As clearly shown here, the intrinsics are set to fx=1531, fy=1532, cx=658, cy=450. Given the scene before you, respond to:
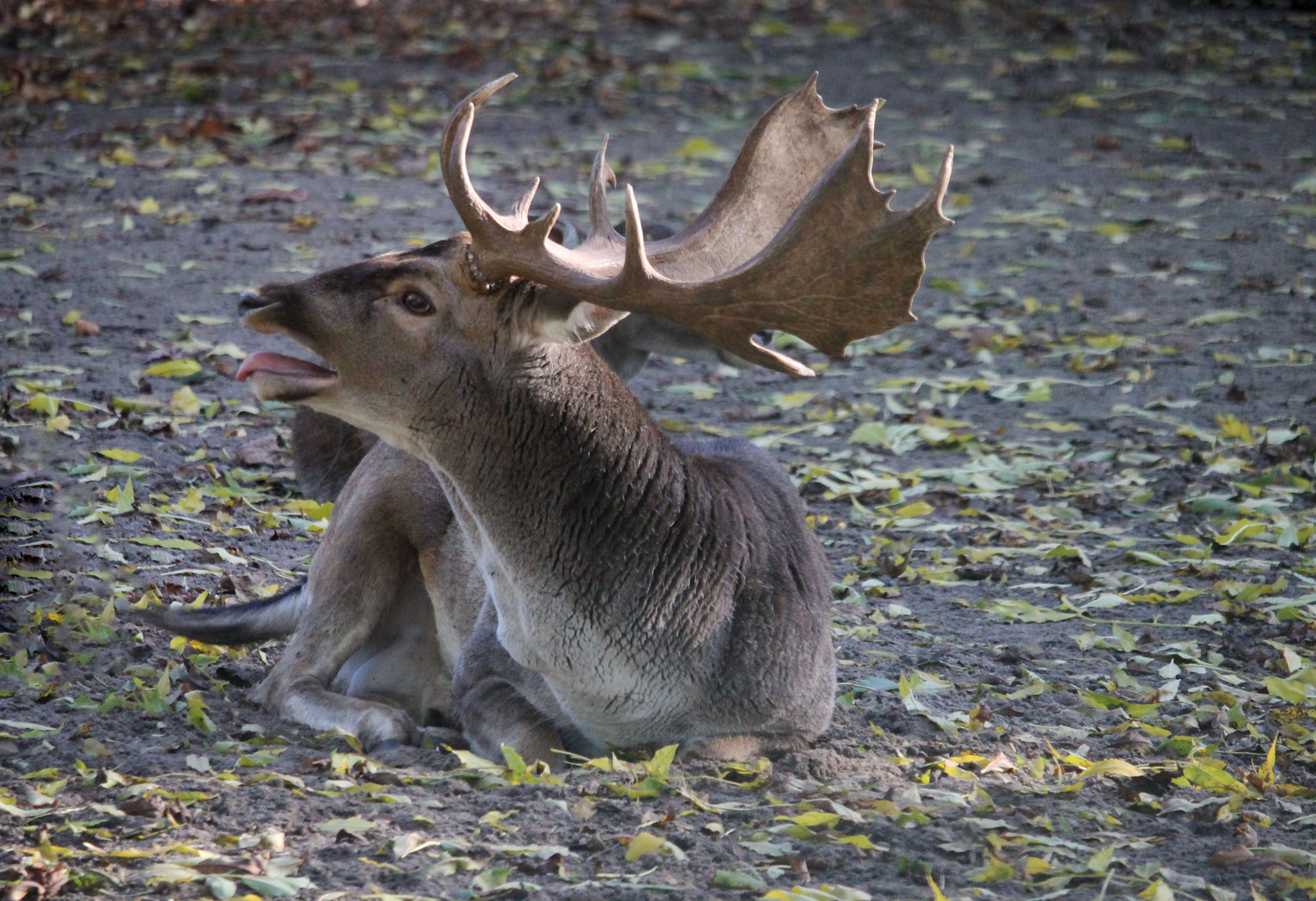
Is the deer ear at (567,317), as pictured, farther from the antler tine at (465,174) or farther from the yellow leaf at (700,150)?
the yellow leaf at (700,150)

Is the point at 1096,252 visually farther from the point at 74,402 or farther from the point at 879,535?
the point at 74,402

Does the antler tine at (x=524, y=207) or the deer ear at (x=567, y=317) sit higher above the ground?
the antler tine at (x=524, y=207)

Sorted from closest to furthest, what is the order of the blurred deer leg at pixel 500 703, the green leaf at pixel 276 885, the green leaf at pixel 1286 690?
1. the green leaf at pixel 276 885
2. the blurred deer leg at pixel 500 703
3. the green leaf at pixel 1286 690

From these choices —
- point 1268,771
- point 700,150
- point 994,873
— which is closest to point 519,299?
point 994,873

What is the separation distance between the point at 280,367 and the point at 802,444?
13.6ft

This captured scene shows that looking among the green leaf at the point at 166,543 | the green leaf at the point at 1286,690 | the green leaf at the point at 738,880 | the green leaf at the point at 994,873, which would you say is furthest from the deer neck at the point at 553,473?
the green leaf at the point at 1286,690

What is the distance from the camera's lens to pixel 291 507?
689 centimetres

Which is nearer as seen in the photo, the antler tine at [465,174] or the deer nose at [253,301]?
the antler tine at [465,174]

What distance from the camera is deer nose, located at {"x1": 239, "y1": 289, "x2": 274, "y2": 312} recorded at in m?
4.34

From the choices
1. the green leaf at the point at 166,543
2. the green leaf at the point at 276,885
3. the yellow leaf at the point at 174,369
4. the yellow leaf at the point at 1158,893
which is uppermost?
the yellow leaf at the point at 174,369

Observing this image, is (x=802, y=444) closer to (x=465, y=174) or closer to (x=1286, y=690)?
(x=1286, y=690)

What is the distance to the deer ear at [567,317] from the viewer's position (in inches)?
170

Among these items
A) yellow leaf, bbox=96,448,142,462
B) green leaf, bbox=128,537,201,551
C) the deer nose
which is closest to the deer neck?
the deer nose

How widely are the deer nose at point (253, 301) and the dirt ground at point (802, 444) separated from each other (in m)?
1.31
